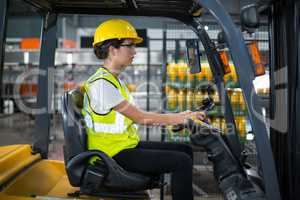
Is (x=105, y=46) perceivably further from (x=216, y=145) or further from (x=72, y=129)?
(x=216, y=145)

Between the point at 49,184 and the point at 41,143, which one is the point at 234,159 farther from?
the point at 41,143

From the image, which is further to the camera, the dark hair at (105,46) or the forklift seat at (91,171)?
the dark hair at (105,46)

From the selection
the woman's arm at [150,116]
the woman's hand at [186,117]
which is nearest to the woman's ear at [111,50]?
the woman's arm at [150,116]

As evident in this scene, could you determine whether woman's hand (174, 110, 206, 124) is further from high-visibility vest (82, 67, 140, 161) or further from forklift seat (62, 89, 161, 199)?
forklift seat (62, 89, 161, 199)

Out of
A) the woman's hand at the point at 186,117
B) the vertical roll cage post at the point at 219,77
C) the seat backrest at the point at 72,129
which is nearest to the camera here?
the woman's hand at the point at 186,117

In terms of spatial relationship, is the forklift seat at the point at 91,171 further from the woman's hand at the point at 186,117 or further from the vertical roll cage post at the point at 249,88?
the vertical roll cage post at the point at 249,88

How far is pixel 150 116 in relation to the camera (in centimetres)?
280

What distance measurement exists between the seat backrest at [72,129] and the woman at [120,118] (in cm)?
7

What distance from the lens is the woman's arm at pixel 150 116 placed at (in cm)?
276

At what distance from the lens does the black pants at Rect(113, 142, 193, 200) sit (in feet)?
9.06

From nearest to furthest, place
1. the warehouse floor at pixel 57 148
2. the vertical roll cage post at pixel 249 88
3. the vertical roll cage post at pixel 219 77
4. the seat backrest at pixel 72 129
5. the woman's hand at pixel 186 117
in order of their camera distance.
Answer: the vertical roll cage post at pixel 249 88
the woman's hand at pixel 186 117
the seat backrest at pixel 72 129
the vertical roll cage post at pixel 219 77
the warehouse floor at pixel 57 148

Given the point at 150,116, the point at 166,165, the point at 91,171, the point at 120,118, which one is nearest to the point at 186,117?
the point at 150,116

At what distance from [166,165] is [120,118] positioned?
495mm

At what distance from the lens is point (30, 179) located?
318 cm
